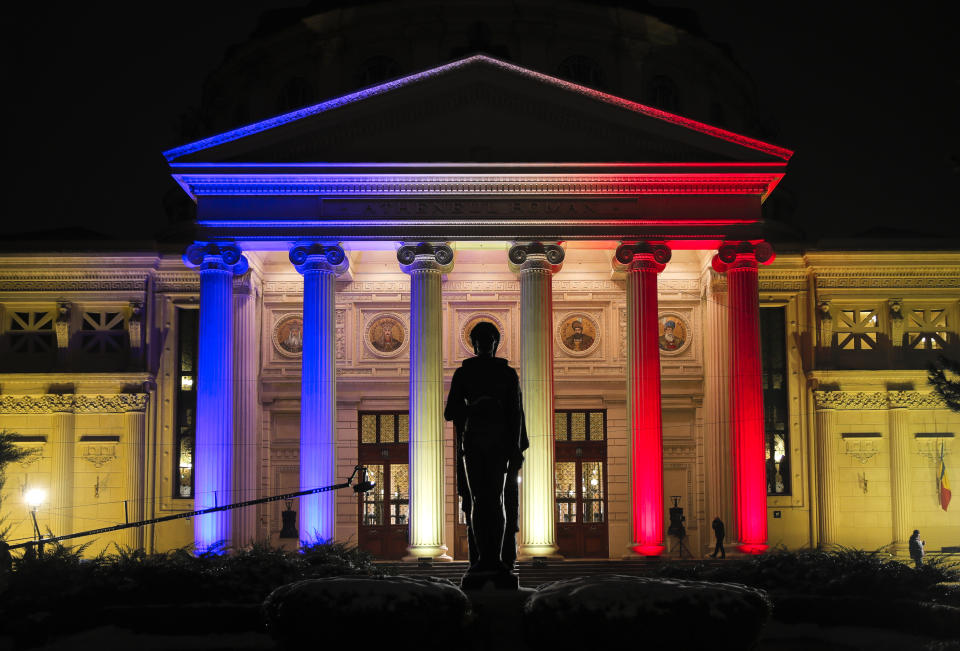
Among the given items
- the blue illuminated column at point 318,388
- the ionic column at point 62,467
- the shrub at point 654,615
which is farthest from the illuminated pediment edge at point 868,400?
the shrub at point 654,615

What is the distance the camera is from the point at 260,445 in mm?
39188

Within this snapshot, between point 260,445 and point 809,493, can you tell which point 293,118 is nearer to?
point 260,445

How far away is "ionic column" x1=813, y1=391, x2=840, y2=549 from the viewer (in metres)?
38.1

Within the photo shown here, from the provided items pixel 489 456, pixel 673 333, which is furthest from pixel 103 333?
pixel 489 456

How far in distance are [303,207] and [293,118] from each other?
2533 millimetres

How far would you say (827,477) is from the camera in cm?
3841

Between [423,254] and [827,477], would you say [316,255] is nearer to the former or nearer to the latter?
[423,254]

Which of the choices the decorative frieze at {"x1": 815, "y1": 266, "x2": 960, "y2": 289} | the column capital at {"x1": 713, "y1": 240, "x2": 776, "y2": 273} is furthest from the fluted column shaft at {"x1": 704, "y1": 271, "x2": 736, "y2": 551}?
the decorative frieze at {"x1": 815, "y1": 266, "x2": 960, "y2": 289}

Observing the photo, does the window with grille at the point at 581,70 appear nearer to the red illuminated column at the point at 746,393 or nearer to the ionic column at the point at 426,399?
the red illuminated column at the point at 746,393

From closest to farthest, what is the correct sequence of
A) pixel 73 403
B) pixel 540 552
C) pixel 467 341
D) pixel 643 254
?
pixel 540 552 < pixel 643 254 < pixel 73 403 < pixel 467 341

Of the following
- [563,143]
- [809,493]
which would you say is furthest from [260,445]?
[809,493]

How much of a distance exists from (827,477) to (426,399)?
14240 millimetres

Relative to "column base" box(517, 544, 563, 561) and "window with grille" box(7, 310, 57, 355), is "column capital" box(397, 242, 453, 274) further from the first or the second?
"window with grille" box(7, 310, 57, 355)

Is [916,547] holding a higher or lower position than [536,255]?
lower
